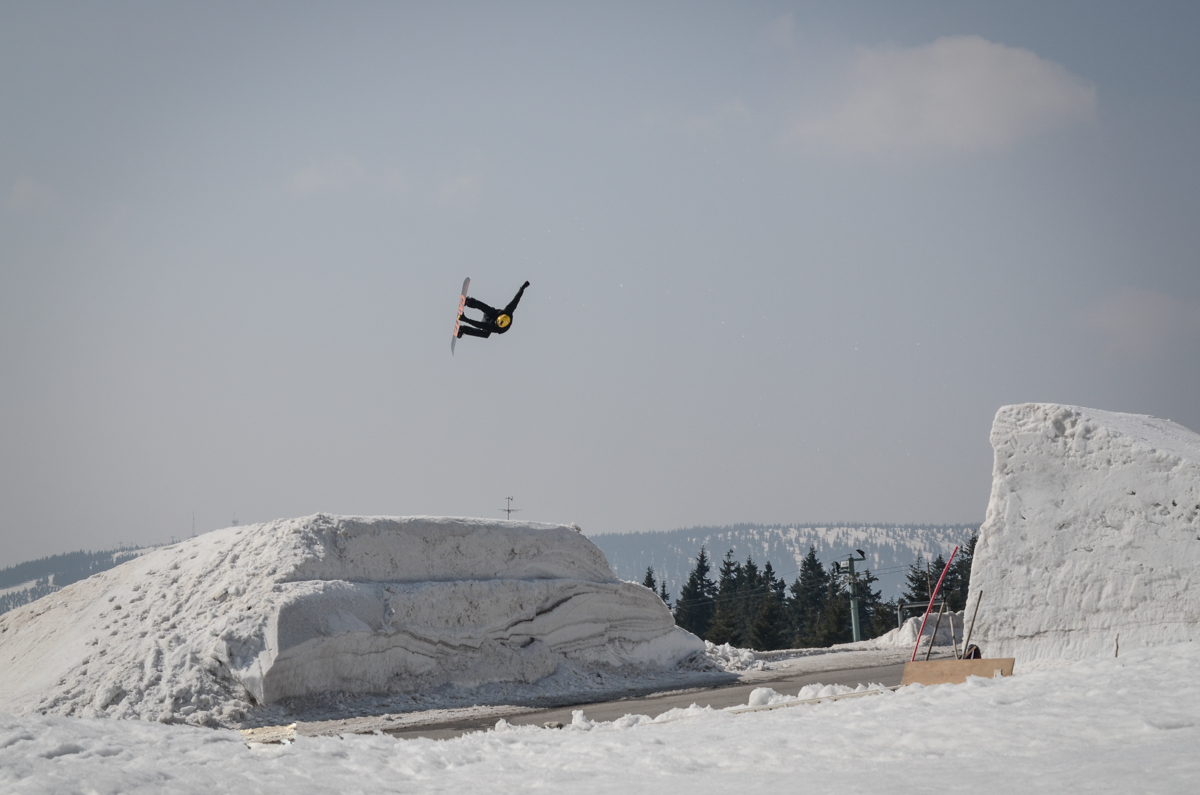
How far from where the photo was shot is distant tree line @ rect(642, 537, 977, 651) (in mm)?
54969

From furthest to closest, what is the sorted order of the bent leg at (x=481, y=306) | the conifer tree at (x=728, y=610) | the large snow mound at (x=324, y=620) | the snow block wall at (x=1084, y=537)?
the conifer tree at (x=728, y=610) < the bent leg at (x=481, y=306) < the large snow mound at (x=324, y=620) < the snow block wall at (x=1084, y=537)

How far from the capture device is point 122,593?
57.1ft

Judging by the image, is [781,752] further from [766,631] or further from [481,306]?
[766,631]

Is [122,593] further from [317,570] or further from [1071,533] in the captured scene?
[1071,533]

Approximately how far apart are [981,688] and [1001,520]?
231cm

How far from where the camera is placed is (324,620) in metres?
15.5

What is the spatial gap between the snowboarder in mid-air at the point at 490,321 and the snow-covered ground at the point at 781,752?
12382mm

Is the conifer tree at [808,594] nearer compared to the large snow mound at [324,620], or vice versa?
the large snow mound at [324,620]

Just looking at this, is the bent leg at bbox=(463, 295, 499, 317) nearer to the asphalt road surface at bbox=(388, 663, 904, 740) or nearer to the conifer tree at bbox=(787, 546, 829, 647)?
the asphalt road surface at bbox=(388, 663, 904, 740)

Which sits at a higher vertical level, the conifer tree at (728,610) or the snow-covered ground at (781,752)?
the snow-covered ground at (781,752)

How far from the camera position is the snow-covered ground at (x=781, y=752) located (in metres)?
4.36

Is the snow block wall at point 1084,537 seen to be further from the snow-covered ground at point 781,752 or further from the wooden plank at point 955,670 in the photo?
the snow-covered ground at point 781,752

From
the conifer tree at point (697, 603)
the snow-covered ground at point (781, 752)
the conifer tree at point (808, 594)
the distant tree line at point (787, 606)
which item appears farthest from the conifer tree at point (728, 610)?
the snow-covered ground at point (781, 752)

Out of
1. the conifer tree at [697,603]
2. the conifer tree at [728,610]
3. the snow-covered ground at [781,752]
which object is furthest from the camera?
the conifer tree at [697,603]
